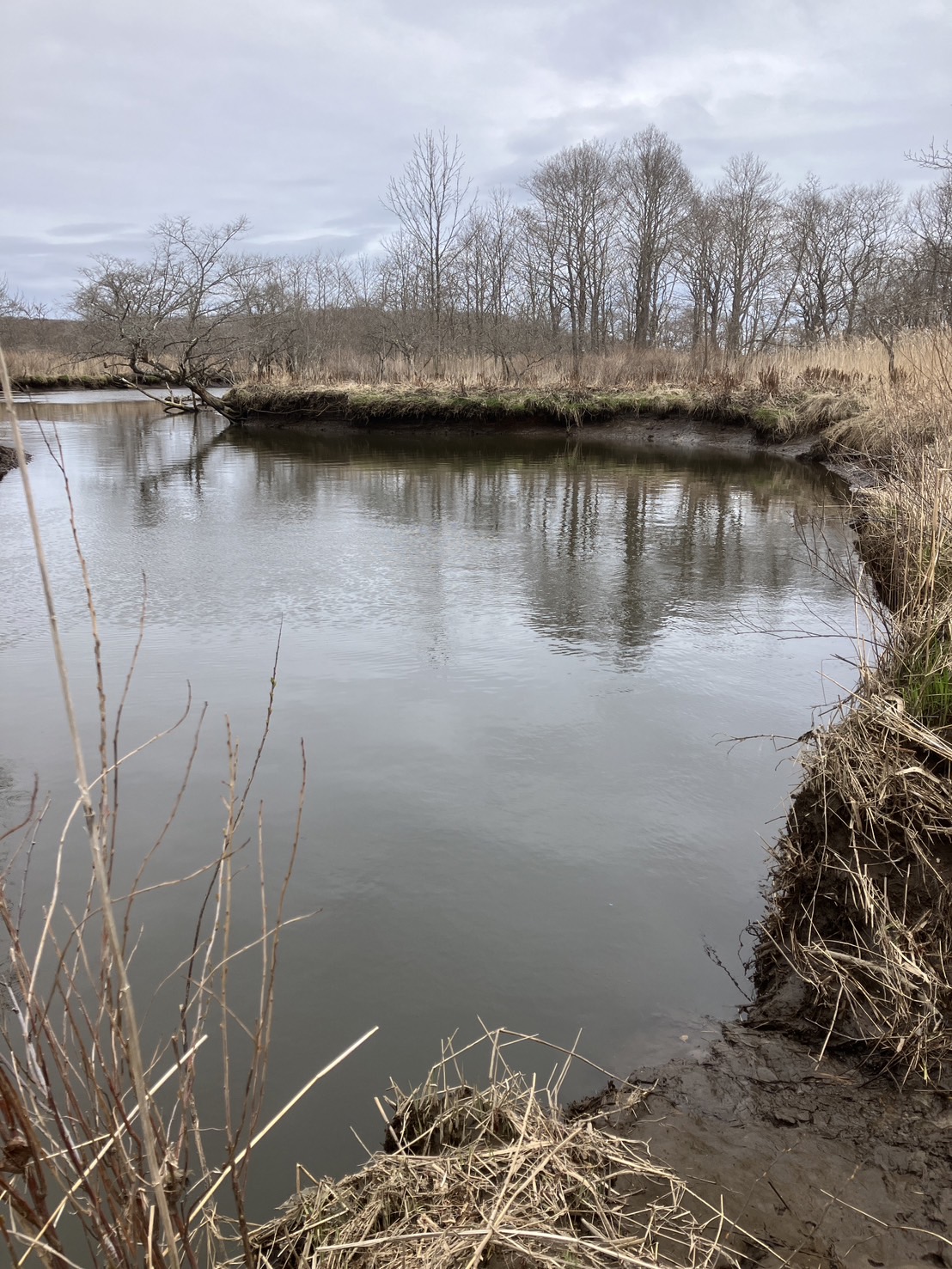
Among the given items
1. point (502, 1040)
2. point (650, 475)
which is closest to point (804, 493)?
point (650, 475)

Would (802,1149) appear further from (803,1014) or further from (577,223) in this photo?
(577,223)

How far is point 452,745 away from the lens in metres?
4.62

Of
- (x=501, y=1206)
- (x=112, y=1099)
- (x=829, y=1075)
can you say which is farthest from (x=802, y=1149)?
(x=112, y=1099)

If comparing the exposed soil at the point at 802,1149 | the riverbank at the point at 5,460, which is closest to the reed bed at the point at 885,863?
the exposed soil at the point at 802,1149

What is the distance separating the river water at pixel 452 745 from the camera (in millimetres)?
2875

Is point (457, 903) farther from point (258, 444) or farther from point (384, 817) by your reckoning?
point (258, 444)

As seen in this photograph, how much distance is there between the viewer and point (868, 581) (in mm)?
7715

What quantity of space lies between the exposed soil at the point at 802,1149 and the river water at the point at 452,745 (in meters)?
0.25

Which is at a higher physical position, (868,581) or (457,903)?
(868,581)

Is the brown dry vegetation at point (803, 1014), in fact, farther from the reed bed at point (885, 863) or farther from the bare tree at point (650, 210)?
the bare tree at point (650, 210)

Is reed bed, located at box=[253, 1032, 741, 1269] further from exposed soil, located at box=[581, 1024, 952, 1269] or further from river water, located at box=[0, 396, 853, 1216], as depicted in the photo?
river water, located at box=[0, 396, 853, 1216]

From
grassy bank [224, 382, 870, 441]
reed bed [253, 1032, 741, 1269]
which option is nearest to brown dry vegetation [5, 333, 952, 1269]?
reed bed [253, 1032, 741, 1269]

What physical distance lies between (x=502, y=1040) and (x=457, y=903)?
71 cm

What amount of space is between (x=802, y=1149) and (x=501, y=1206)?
808mm
